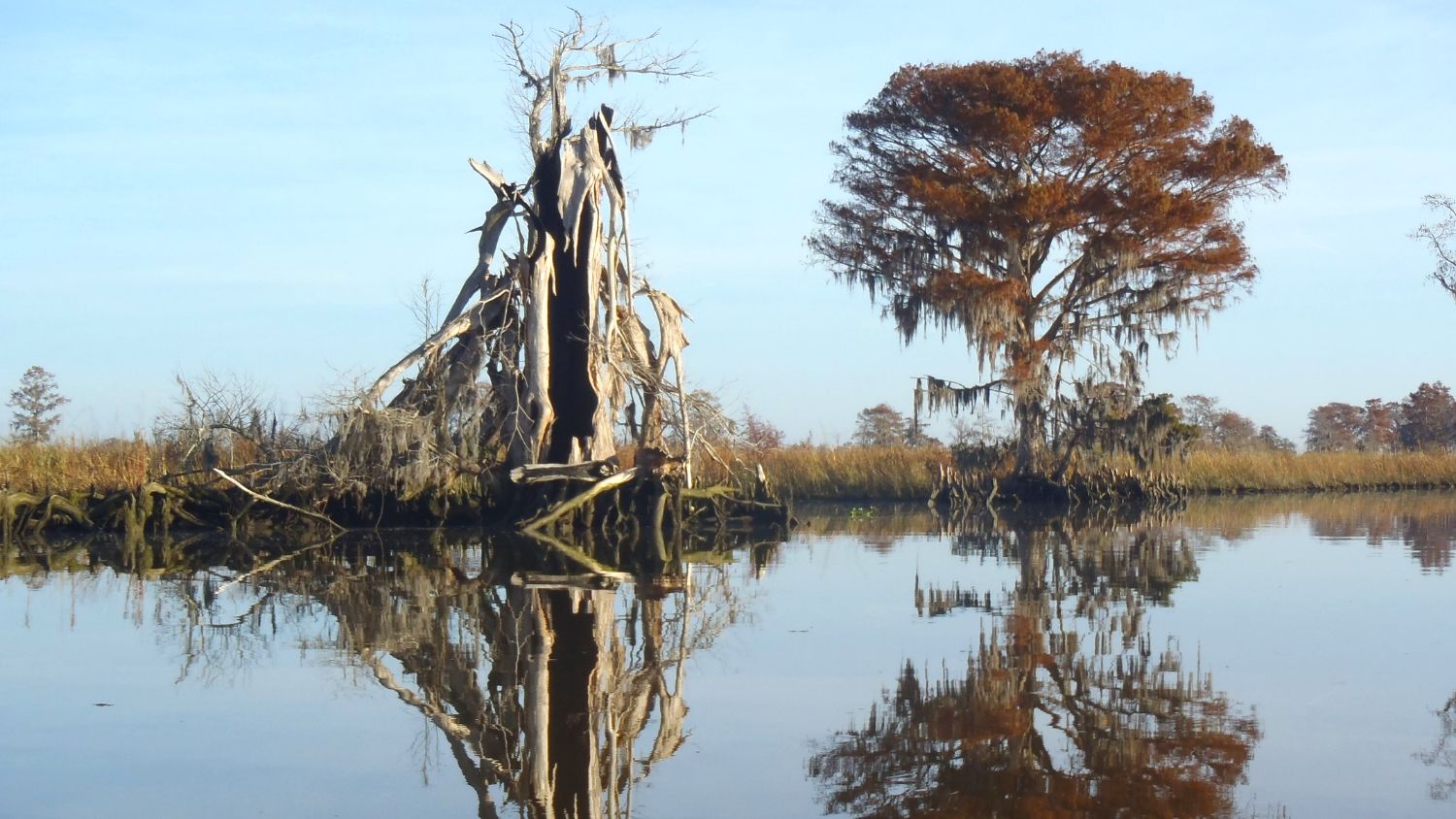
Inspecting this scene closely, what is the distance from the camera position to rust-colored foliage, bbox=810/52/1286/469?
25.7 m

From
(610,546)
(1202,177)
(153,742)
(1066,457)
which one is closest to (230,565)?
(610,546)

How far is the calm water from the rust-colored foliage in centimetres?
1456

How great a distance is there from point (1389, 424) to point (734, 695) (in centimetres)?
5885

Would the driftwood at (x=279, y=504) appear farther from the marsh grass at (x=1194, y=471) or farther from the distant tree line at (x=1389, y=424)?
the distant tree line at (x=1389, y=424)

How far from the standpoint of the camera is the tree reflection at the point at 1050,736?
446 cm

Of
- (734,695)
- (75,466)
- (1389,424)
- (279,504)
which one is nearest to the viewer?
(734,695)

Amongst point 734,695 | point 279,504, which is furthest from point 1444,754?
point 279,504

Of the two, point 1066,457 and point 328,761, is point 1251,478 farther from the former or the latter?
point 328,761

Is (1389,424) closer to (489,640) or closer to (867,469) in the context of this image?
(867,469)

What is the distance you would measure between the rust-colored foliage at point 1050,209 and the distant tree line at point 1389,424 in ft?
70.7

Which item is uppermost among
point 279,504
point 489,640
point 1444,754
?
point 279,504

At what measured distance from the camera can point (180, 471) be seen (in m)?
16.7

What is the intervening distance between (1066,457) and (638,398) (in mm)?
10615

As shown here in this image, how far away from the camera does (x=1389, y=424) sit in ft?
191
